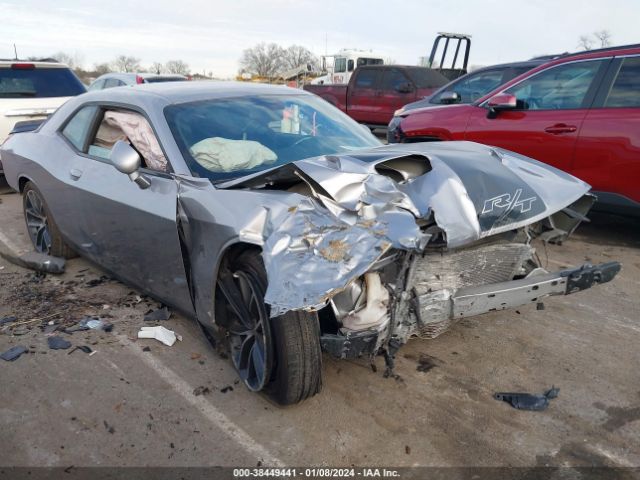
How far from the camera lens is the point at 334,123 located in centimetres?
400

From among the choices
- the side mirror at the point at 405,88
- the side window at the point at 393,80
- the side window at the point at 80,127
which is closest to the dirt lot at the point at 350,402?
the side window at the point at 80,127

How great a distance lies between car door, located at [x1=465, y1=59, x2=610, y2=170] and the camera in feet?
17.1

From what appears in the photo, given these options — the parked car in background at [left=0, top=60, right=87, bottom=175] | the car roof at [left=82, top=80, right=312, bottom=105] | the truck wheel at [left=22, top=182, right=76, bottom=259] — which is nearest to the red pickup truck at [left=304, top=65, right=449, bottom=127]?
the parked car in background at [left=0, top=60, right=87, bottom=175]

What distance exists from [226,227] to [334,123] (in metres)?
1.69

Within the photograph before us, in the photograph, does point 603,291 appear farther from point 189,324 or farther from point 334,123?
point 189,324

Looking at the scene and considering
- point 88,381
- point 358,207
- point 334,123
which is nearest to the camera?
point 358,207

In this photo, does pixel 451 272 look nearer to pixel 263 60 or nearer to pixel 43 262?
pixel 43 262

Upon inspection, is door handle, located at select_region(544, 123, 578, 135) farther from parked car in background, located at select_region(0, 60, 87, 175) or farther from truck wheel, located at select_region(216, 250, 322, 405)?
parked car in background, located at select_region(0, 60, 87, 175)

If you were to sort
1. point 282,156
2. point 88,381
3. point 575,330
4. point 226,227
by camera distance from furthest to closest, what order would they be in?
1. point 575,330
2. point 282,156
3. point 88,381
4. point 226,227

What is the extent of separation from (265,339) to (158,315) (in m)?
1.55

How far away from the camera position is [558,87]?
5480 mm

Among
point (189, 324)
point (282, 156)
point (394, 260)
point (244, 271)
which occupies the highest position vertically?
point (282, 156)

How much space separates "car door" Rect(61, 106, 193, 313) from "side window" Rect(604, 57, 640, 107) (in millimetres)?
4242

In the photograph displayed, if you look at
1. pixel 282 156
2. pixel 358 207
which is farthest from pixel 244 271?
pixel 282 156
